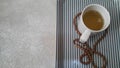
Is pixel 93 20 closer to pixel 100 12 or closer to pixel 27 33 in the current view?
pixel 100 12

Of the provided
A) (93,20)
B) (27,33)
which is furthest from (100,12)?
(27,33)

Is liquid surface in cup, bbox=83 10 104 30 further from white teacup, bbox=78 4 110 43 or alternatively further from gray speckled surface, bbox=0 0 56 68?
gray speckled surface, bbox=0 0 56 68

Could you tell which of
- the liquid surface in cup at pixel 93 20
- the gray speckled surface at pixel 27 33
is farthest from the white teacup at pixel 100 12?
the gray speckled surface at pixel 27 33

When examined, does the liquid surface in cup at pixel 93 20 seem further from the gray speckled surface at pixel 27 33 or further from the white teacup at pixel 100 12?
the gray speckled surface at pixel 27 33

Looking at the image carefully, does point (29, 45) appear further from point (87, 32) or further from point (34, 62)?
point (87, 32)

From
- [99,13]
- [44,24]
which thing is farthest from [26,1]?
[99,13]
